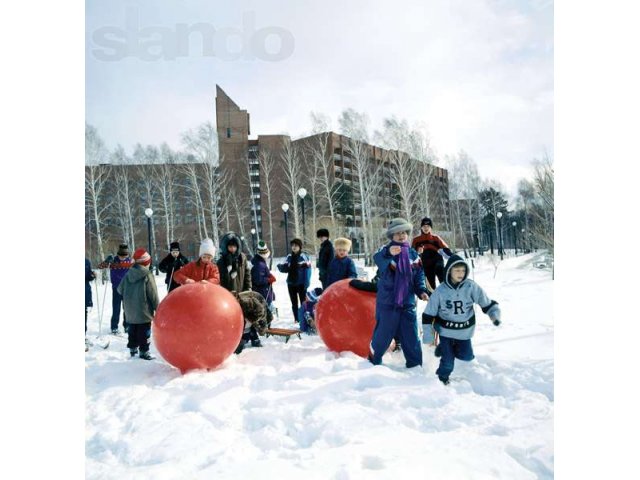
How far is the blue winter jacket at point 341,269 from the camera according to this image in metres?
5.89

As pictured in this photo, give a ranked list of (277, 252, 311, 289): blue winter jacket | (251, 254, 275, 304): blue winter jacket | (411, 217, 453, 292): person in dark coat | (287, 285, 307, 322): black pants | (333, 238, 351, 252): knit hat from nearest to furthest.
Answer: (333, 238, 351, 252): knit hat < (411, 217, 453, 292): person in dark coat < (251, 254, 275, 304): blue winter jacket < (277, 252, 311, 289): blue winter jacket < (287, 285, 307, 322): black pants

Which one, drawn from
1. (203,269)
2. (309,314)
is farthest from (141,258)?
(309,314)

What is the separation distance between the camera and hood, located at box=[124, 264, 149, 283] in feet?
17.8

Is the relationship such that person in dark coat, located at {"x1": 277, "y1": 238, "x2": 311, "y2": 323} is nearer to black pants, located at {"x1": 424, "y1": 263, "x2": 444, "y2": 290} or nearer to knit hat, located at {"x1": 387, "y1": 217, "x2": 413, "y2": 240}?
black pants, located at {"x1": 424, "y1": 263, "x2": 444, "y2": 290}

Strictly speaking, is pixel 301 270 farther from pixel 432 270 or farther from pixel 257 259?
pixel 432 270

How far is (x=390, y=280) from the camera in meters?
4.34

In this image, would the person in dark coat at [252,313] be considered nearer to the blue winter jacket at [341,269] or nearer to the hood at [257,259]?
the blue winter jacket at [341,269]

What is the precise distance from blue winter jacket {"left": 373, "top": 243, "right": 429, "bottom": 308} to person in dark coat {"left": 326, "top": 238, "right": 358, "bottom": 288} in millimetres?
1439

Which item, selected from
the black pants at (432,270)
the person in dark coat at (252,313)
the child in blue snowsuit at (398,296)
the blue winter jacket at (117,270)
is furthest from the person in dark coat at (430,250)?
the blue winter jacket at (117,270)

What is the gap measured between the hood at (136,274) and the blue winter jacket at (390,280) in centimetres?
308

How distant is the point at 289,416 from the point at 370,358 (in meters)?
1.51

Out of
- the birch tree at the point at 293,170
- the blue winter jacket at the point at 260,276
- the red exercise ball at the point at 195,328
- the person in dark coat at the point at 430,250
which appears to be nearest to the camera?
the red exercise ball at the point at 195,328

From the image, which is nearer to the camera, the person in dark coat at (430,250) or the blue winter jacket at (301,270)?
the person in dark coat at (430,250)

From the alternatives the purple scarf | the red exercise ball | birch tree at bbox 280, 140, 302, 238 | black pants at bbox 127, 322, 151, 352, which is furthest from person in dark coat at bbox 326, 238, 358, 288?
birch tree at bbox 280, 140, 302, 238
